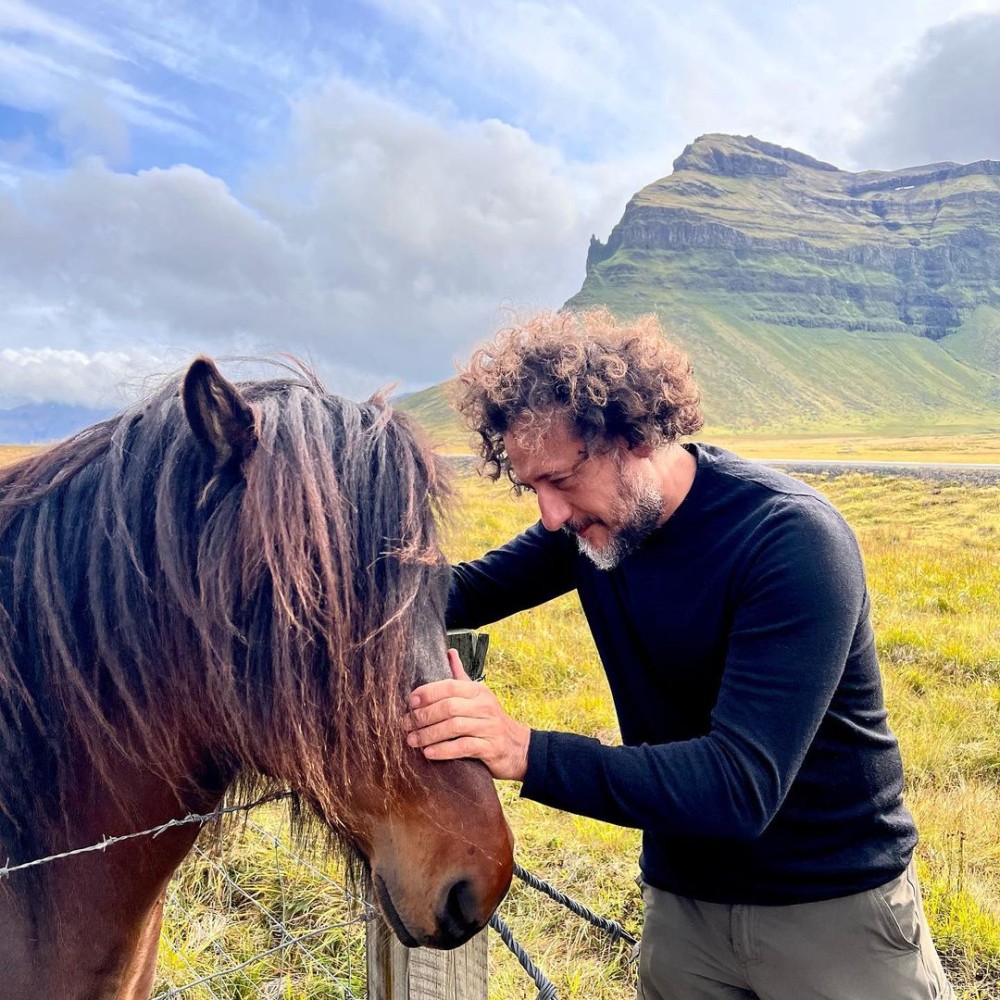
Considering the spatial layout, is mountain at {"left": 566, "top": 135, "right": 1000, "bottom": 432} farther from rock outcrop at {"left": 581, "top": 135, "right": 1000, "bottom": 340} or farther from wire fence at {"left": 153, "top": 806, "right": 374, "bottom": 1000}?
wire fence at {"left": 153, "top": 806, "right": 374, "bottom": 1000}

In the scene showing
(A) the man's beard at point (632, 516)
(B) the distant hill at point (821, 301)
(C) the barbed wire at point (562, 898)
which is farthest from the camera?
(B) the distant hill at point (821, 301)

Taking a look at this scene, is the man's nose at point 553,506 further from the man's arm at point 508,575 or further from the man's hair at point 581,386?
the man's arm at point 508,575

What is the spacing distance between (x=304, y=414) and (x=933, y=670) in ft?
23.9

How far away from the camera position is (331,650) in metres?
1.50

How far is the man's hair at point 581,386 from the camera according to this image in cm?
218

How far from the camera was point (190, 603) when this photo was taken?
4.93 ft

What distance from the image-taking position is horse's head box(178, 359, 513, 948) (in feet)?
4.90

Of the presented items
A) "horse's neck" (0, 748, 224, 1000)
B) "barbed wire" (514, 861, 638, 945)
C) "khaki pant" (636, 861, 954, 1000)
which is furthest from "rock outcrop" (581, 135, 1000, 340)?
"horse's neck" (0, 748, 224, 1000)

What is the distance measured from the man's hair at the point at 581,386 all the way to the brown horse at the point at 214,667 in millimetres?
669

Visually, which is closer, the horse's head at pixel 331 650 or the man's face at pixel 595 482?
the horse's head at pixel 331 650

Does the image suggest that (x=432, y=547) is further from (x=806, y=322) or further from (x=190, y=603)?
(x=806, y=322)

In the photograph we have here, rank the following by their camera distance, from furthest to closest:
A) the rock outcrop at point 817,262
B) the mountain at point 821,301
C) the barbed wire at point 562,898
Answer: the rock outcrop at point 817,262
the mountain at point 821,301
the barbed wire at point 562,898

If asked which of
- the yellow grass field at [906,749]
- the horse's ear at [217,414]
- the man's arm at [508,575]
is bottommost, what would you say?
the yellow grass field at [906,749]

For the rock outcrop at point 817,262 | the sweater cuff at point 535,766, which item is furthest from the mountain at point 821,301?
the sweater cuff at point 535,766
